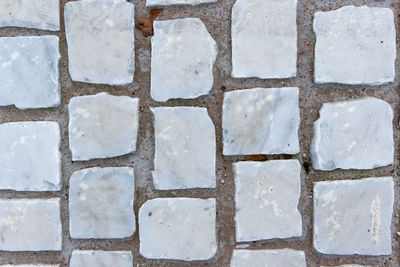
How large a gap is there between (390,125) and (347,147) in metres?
0.11

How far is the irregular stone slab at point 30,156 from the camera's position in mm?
897

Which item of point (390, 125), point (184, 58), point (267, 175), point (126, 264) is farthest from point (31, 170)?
point (390, 125)

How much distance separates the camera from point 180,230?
887mm

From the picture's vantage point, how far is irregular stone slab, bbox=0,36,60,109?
89 centimetres

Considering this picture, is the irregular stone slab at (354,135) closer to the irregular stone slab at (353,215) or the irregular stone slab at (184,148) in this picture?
the irregular stone slab at (353,215)

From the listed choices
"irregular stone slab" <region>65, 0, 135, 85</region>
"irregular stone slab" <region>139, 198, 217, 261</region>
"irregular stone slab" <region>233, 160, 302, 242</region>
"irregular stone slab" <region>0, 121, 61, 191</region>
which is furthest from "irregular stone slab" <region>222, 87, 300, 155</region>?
"irregular stone slab" <region>0, 121, 61, 191</region>

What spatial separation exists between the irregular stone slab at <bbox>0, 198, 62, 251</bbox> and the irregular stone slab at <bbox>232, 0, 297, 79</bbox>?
1.80 ft

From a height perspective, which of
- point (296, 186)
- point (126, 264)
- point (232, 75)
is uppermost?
point (232, 75)

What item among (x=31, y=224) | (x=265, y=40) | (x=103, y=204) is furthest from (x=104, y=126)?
(x=265, y=40)

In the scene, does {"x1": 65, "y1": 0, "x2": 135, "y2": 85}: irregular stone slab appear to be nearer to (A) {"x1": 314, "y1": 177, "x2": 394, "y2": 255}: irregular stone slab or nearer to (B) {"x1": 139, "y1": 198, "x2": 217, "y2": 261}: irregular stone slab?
(B) {"x1": 139, "y1": 198, "x2": 217, "y2": 261}: irregular stone slab

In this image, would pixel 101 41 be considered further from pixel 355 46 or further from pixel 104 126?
pixel 355 46

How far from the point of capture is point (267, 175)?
2.90 feet

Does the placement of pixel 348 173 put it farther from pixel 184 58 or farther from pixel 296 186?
pixel 184 58

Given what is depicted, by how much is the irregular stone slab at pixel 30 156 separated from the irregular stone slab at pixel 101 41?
6.1 inches
